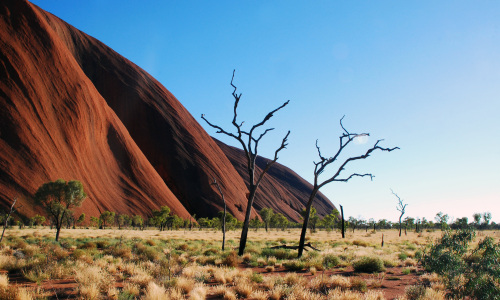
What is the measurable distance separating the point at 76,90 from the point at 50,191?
1734 inches

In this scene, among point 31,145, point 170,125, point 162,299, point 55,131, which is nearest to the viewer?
point 162,299

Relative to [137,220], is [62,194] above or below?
above

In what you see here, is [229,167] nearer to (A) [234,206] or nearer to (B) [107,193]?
(A) [234,206]

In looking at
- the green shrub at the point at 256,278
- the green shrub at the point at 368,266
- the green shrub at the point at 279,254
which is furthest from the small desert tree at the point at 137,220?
the green shrub at the point at 256,278

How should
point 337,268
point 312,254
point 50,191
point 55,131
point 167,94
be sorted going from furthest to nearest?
1. point 167,94
2. point 55,131
3. point 50,191
4. point 312,254
5. point 337,268

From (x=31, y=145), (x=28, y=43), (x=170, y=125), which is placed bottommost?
(x=31, y=145)

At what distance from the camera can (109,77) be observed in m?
99.6

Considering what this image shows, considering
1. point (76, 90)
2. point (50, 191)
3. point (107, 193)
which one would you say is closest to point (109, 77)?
point (76, 90)

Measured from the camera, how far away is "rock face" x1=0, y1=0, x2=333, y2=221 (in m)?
57.9

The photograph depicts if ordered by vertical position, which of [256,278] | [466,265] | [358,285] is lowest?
[256,278]

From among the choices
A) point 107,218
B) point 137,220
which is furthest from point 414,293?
point 137,220

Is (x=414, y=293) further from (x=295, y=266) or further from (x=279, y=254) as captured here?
(x=279, y=254)

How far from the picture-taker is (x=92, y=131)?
7069cm

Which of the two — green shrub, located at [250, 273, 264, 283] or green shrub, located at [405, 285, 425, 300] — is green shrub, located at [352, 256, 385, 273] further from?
green shrub, located at [250, 273, 264, 283]
